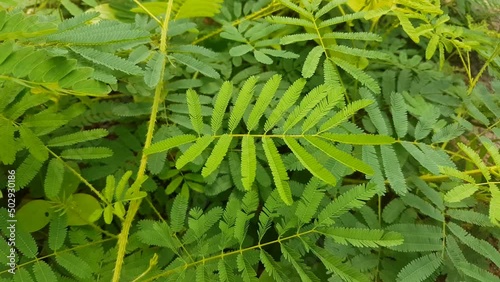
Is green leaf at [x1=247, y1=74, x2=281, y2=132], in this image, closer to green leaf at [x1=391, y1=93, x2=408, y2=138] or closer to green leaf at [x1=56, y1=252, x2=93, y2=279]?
green leaf at [x1=391, y1=93, x2=408, y2=138]

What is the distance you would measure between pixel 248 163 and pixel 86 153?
1.74ft

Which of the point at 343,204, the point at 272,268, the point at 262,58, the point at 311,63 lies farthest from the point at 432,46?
→ the point at 272,268

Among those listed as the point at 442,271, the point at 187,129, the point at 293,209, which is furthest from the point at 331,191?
the point at 187,129

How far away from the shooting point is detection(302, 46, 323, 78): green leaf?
1.25 meters

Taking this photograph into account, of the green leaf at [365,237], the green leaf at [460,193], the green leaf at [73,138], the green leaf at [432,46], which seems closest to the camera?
the green leaf at [365,237]

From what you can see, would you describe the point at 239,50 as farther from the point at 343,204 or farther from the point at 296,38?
the point at 343,204

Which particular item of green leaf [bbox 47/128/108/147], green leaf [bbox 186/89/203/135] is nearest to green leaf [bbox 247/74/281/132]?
green leaf [bbox 186/89/203/135]

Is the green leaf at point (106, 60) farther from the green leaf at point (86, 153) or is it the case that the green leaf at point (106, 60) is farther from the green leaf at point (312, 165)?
the green leaf at point (312, 165)

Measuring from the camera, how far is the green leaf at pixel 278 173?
92cm

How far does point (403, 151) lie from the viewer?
1.31 meters

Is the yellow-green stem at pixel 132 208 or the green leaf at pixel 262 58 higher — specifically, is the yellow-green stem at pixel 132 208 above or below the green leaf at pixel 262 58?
below

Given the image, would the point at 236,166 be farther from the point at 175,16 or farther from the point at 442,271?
the point at 442,271

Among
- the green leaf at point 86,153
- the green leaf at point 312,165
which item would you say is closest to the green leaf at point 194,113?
the green leaf at point 312,165

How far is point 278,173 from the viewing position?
94cm
